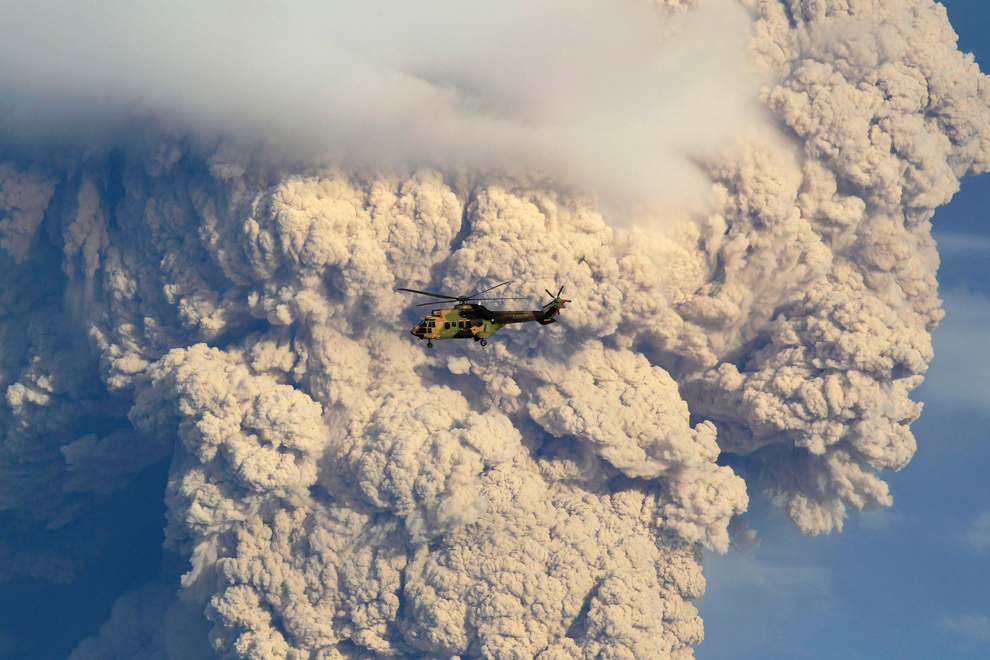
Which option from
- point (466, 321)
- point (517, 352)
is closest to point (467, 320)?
point (466, 321)

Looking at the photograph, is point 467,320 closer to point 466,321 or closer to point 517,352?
point 466,321

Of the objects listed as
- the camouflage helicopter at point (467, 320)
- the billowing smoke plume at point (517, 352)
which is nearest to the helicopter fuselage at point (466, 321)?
the camouflage helicopter at point (467, 320)

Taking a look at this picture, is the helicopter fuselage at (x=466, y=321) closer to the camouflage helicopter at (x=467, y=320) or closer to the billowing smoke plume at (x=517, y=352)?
the camouflage helicopter at (x=467, y=320)

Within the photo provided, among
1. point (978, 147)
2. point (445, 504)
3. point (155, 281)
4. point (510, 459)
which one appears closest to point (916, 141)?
point (978, 147)

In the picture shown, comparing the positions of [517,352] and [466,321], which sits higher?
[517,352]

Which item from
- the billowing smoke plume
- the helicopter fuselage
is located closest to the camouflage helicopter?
the helicopter fuselage

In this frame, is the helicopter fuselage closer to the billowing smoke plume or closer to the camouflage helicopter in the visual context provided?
the camouflage helicopter
